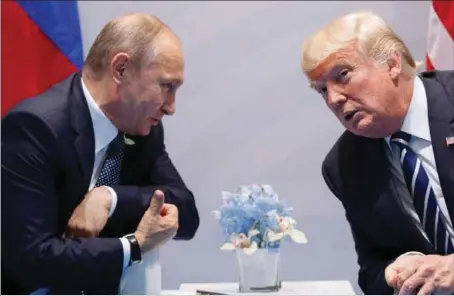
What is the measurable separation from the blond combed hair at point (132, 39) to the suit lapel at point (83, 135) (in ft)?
0.40

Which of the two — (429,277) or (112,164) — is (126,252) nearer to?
(112,164)

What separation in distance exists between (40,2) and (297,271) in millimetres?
1444

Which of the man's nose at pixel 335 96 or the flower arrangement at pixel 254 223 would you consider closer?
the man's nose at pixel 335 96

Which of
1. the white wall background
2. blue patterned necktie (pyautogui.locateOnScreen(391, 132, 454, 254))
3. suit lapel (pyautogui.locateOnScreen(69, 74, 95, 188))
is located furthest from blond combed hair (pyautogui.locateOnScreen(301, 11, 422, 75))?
the white wall background

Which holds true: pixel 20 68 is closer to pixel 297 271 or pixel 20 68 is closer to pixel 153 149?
pixel 153 149

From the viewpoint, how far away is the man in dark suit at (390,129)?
216 centimetres

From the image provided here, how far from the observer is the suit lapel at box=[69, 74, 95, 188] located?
2260 millimetres

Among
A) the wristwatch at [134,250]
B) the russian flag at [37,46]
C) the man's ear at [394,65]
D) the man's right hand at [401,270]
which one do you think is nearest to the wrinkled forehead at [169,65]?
the wristwatch at [134,250]

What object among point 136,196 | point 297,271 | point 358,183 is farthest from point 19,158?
point 297,271

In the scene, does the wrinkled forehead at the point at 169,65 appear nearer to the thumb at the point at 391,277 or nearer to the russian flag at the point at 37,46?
the thumb at the point at 391,277

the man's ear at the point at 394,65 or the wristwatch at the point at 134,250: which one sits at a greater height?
the man's ear at the point at 394,65

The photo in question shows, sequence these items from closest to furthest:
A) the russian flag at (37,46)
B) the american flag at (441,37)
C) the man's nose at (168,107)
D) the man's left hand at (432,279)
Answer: the man's left hand at (432,279) < the man's nose at (168,107) < the american flag at (441,37) < the russian flag at (37,46)

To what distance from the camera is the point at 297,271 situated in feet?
11.4

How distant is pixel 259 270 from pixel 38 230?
2.01ft
